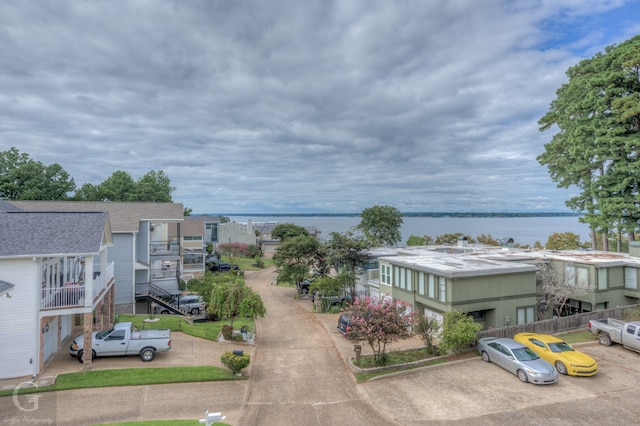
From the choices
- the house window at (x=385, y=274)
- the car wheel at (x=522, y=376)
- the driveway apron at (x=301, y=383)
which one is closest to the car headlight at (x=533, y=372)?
the car wheel at (x=522, y=376)

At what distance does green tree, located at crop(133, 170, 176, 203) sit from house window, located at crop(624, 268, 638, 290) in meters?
71.2

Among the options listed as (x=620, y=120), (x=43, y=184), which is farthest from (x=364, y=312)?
(x=43, y=184)

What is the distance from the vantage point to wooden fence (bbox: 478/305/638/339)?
2006 centimetres

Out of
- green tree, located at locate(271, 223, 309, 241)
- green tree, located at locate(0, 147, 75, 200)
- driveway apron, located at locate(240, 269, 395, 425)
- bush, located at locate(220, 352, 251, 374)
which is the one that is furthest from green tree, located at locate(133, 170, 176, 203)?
bush, located at locate(220, 352, 251, 374)

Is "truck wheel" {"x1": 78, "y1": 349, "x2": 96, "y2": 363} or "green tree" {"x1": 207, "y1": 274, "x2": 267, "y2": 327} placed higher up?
"green tree" {"x1": 207, "y1": 274, "x2": 267, "y2": 327}

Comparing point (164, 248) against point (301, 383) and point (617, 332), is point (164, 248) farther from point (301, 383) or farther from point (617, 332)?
point (617, 332)

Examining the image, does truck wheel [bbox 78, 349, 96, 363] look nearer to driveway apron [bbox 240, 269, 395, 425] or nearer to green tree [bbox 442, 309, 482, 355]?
driveway apron [bbox 240, 269, 395, 425]

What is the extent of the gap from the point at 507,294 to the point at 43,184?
65.3 m

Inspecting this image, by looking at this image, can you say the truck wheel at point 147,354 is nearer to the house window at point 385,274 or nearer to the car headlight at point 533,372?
the house window at point 385,274

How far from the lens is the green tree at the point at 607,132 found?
31.1m

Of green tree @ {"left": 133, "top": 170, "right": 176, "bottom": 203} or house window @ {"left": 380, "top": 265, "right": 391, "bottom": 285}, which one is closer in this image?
house window @ {"left": 380, "top": 265, "right": 391, "bottom": 285}

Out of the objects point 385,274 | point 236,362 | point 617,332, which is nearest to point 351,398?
point 236,362

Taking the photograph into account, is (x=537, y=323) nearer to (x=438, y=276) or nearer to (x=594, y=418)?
(x=438, y=276)

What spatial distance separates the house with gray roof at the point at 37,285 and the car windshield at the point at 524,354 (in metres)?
20.3
